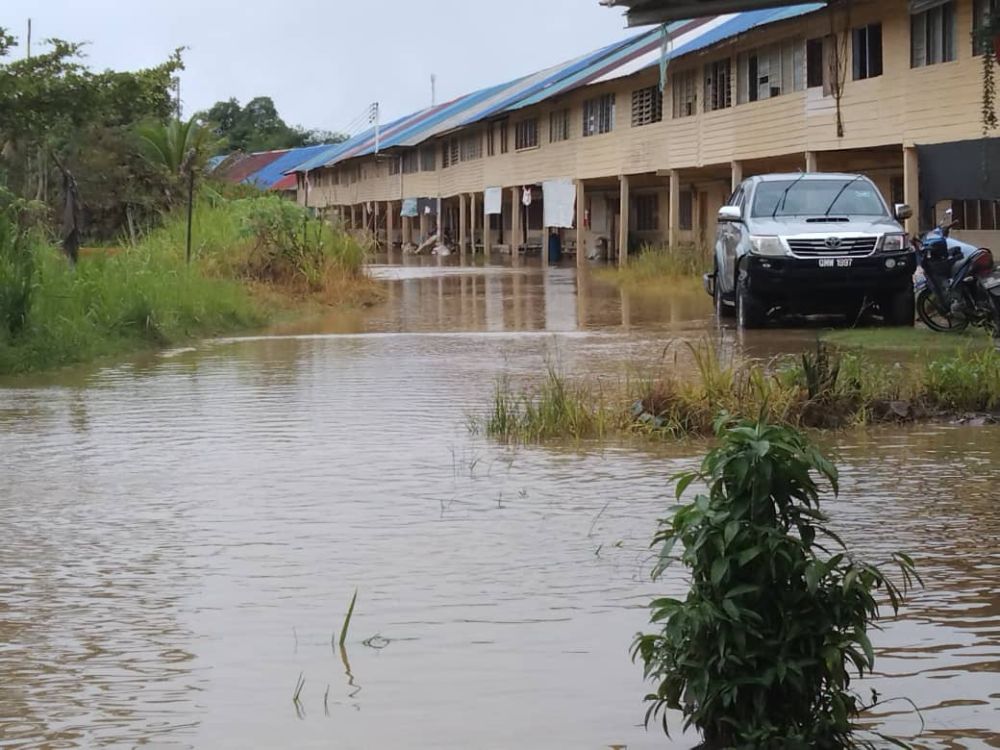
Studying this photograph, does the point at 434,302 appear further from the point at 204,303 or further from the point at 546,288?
the point at 204,303

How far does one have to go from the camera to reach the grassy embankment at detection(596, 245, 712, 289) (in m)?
31.2

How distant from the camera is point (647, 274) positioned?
3219cm

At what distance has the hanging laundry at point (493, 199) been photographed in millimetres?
55969

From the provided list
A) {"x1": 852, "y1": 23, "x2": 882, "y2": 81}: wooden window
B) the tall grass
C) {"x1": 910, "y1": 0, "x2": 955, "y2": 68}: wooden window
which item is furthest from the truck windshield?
the tall grass

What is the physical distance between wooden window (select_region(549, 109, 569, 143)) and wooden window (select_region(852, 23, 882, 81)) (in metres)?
19.3

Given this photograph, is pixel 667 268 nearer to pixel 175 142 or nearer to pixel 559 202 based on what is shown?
pixel 559 202

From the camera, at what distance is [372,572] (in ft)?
22.1

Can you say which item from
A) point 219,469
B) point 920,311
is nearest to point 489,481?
point 219,469

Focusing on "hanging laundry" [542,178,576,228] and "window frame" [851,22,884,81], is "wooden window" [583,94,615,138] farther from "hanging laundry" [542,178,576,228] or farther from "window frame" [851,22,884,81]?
"window frame" [851,22,884,81]

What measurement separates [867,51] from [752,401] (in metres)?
18.4

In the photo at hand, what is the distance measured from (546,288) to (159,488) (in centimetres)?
2343

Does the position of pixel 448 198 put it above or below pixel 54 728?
above

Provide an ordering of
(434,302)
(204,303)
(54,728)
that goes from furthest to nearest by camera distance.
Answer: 1. (434,302)
2. (204,303)
3. (54,728)

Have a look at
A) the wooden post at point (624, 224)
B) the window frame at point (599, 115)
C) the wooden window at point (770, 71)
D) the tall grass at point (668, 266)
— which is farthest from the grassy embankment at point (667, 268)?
the window frame at point (599, 115)
